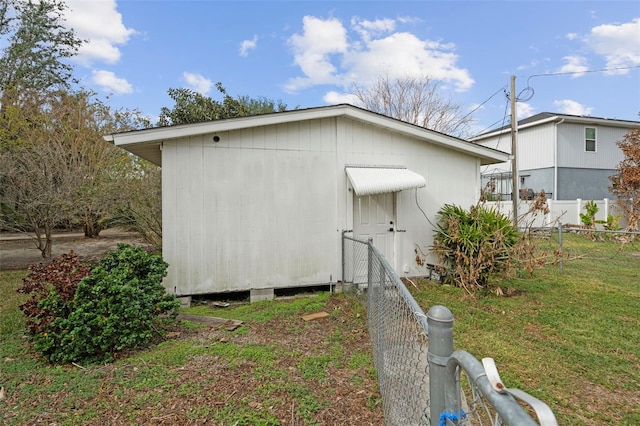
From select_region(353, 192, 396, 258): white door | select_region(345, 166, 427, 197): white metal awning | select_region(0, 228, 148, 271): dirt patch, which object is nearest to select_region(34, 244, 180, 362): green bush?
select_region(345, 166, 427, 197): white metal awning

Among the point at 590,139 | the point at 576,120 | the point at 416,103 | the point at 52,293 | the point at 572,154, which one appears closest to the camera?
the point at 52,293

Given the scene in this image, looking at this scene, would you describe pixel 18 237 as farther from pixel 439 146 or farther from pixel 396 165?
pixel 439 146

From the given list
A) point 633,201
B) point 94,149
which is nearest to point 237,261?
point 94,149

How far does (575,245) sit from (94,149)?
16.8 meters

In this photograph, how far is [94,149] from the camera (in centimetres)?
1156

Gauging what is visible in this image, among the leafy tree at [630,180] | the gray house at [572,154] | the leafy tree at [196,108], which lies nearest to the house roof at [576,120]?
the gray house at [572,154]

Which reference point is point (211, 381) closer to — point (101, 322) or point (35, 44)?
point (101, 322)

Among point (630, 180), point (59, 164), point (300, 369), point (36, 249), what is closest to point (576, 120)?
point (630, 180)

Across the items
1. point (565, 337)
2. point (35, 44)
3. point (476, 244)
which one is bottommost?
point (565, 337)

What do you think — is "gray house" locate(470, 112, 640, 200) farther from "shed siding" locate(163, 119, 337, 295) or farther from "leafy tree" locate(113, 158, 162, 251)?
"leafy tree" locate(113, 158, 162, 251)

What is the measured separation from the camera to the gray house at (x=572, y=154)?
633 inches

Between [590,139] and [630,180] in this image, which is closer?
[630,180]

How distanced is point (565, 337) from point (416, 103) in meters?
18.4

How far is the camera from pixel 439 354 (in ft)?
3.61
